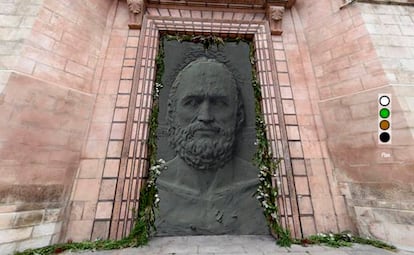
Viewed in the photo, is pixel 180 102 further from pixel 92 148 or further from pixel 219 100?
pixel 92 148

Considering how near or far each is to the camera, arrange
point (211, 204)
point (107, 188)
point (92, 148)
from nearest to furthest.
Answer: point (107, 188) < point (92, 148) < point (211, 204)

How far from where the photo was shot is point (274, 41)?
5.12 m

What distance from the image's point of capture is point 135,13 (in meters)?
4.88

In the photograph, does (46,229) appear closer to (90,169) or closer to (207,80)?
(90,169)

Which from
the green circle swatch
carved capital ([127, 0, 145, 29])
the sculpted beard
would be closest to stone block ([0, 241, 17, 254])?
the sculpted beard

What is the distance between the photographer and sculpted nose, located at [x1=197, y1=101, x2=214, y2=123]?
14.8ft

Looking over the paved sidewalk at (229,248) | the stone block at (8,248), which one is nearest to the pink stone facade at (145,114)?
the stone block at (8,248)

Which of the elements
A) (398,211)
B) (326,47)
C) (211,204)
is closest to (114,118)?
(211,204)

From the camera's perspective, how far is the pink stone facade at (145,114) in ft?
11.0

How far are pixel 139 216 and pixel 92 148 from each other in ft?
4.91

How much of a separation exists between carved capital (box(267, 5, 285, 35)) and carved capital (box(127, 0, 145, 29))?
9.71 ft

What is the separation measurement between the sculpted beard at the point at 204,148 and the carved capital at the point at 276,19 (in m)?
2.58

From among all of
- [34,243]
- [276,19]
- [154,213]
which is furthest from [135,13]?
[34,243]

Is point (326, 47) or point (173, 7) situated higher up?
point (173, 7)
